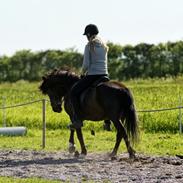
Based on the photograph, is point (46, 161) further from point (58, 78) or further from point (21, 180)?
point (21, 180)

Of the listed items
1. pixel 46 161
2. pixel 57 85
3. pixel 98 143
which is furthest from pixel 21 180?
pixel 98 143

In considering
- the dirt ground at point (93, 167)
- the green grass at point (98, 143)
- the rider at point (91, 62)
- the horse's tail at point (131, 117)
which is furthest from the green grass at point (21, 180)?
the green grass at point (98, 143)

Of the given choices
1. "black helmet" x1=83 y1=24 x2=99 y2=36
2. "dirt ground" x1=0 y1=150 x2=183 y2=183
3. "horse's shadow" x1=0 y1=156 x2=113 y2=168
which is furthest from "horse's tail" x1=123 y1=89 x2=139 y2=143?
"black helmet" x1=83 y1=24 x2=99 y2=36

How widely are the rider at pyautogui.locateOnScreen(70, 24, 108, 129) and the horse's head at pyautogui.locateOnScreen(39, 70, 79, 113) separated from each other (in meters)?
0.62

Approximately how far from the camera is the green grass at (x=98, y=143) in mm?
13094

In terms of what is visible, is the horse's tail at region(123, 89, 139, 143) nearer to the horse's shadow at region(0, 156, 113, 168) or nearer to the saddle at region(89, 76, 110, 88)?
the saddle at region(89, 76, 110, 88)

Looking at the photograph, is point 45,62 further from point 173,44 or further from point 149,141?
point 149,141

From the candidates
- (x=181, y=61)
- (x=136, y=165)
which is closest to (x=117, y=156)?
(x=136, y=165)

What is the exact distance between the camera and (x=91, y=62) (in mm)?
11516

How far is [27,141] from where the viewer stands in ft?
51.7

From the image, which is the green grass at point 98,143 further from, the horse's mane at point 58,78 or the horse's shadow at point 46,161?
the horse's mane at point 58,78

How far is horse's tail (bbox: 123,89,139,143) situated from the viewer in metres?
11.0

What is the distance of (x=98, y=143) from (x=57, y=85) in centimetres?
297

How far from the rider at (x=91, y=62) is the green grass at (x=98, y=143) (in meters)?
1.60
